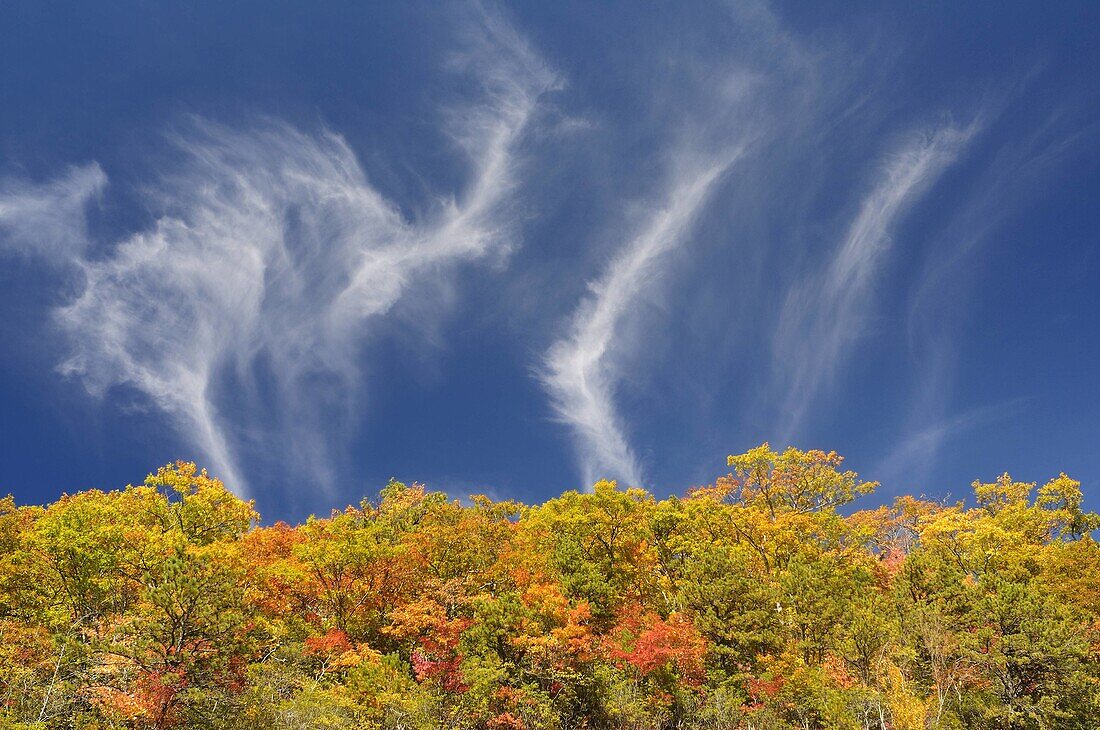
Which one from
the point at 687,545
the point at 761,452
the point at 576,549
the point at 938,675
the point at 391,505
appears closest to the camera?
the point at 938,675

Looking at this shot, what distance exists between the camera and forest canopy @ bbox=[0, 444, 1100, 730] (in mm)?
24609

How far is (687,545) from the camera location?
3734 cm

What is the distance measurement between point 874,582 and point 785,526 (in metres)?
6.07

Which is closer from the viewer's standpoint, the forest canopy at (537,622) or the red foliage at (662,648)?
the forest canopy at (537,622)

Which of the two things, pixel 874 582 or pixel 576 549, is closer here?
pixel 576 549

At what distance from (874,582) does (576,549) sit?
65.2 feet

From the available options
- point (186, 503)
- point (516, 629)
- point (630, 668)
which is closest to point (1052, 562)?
point (630, 668)

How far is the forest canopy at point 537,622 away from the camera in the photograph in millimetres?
24609

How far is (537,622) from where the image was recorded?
31375 millimetres

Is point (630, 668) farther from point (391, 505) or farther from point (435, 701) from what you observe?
point (391, 505)

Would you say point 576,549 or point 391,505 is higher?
point 391,505

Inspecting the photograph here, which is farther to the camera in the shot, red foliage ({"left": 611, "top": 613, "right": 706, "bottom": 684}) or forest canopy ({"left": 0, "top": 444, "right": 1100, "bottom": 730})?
red foliage ({"left": 611, "top": 613, "right": 706, "bottom": 684})

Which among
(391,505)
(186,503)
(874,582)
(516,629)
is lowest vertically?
(516,629)

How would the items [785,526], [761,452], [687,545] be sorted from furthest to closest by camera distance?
[761,452] → [785,526] → [687,545]
